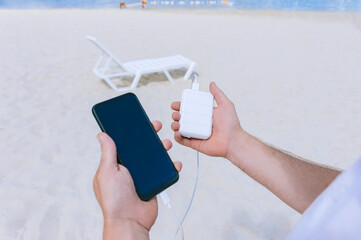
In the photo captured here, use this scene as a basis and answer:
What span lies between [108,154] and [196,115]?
61 cm

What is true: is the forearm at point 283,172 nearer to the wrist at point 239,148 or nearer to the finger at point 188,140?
the wrist at point 239,148

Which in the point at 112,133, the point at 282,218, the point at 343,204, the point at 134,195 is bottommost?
the point at 282,218

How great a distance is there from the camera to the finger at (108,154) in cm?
113

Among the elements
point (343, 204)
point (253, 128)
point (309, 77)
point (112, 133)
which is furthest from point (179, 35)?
point (343, 204)

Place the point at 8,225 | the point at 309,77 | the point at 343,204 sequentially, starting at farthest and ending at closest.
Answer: the point at 309,77 < the point at 8,225 < the point at 343,204

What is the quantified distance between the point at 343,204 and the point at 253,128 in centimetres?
290

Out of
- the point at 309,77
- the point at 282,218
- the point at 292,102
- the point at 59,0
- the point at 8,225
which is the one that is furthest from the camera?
the point at 59,0

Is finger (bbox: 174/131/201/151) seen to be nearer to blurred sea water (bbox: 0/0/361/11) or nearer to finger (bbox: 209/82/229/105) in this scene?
finger (bbox: 209/82/229/105)

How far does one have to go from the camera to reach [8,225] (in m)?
1.93

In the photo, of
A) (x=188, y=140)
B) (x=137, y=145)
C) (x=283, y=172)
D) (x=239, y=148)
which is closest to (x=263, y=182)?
(x=283, y=172)

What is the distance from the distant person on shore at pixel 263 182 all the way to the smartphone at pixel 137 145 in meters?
0.06

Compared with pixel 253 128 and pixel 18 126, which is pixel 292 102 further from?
pixel 18 126

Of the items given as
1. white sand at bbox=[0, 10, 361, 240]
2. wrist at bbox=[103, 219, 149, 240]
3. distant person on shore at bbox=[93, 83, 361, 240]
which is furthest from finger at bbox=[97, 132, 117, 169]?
white sand at bbox=[0, 10, 361, 240]

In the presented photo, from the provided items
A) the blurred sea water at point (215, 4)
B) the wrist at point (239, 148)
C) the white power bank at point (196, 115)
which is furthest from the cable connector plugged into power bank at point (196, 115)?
the blurred sea water at point (215, 4)
